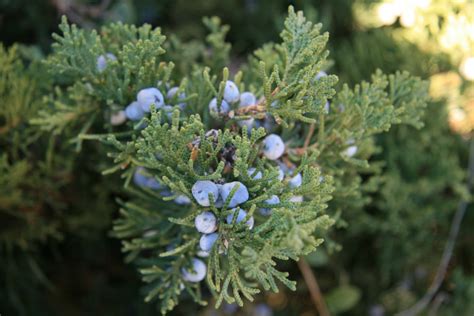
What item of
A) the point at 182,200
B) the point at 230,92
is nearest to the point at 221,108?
the point at 230,92

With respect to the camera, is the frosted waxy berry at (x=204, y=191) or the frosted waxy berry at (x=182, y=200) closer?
the frosted waxy berry at (x=204, y=191)

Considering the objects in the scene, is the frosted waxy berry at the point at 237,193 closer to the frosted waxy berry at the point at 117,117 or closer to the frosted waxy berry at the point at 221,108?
the frosted waxy berry at the point at 221,108

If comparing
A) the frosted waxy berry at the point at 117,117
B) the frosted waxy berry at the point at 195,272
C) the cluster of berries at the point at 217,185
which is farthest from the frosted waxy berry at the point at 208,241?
the frosted waxy berry at the point at 117,117

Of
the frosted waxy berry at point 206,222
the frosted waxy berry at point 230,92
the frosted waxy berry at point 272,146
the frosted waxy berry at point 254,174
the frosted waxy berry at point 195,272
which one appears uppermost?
the frosted waxy berry at point 230,92

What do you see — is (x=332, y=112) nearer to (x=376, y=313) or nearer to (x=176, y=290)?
(x=176, y=290)

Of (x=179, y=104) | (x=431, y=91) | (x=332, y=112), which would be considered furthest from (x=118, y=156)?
(x=431, y=91)
